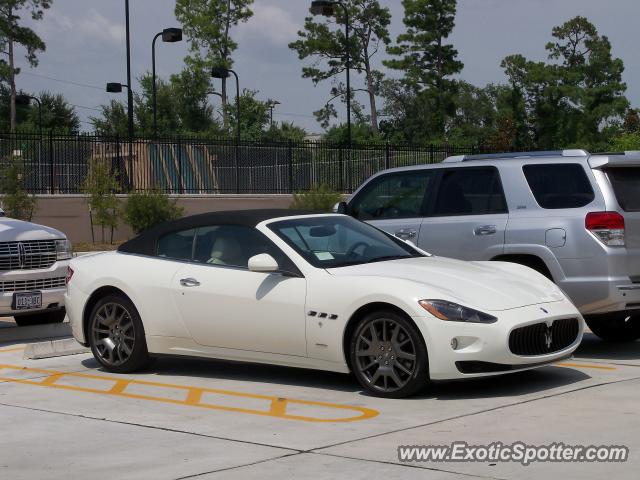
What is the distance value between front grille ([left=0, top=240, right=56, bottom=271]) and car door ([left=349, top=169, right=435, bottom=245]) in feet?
11.3

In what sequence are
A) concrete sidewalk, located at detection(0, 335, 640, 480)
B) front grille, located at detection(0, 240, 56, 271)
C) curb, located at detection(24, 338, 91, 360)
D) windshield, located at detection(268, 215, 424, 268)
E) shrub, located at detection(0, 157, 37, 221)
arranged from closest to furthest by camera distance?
concrete sidewalk, located at detection(0, 335, 640, 480) < windshield, located at detection(268, 215, 424, 268) < curb, located at detection(24, 338, 91, 360) < front grille, located at detection(0, 240, 56, 271) < shrub, located at detection(0, 157, 37, 221)

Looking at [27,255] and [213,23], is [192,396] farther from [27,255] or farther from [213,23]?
[213,23]

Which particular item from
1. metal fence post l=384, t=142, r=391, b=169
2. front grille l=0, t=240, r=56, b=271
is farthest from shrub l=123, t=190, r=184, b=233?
front grille l=0, t=240, r=56, b=271

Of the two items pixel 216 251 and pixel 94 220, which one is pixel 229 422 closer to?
pixel 216 251

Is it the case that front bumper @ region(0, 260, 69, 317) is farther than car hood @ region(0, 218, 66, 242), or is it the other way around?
car hood @ region(0, 218, 66, 242)

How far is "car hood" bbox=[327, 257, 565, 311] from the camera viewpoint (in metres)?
8.30

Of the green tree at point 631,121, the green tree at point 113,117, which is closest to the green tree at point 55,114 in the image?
the green tree at point 113,117

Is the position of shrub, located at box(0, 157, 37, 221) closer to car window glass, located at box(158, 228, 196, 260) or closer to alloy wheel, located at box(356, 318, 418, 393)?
car window glass, located at box(158, 228, 196, 260)

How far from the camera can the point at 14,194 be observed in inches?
1230

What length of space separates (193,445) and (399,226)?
5153 millimetres

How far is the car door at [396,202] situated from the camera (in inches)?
453

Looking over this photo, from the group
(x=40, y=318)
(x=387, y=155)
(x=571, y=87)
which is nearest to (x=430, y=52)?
(x=571, y=87)

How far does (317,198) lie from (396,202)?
78.3ft

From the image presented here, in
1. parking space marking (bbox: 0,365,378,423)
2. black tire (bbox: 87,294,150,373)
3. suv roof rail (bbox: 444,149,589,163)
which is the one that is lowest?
parking space marking (bbox: 0,365,378,423)
